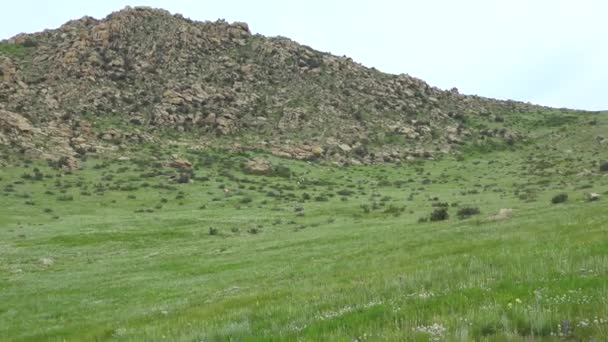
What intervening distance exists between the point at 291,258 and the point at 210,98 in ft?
269

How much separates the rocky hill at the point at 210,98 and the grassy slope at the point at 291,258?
48.3ft

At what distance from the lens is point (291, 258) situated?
1088 inches

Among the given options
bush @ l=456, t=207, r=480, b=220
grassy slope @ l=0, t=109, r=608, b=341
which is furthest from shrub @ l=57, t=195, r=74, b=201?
bush @ l=456, t=207, r=480, b=220

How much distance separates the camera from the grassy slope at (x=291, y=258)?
841 cm

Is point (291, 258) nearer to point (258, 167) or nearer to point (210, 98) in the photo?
point (258, 167)

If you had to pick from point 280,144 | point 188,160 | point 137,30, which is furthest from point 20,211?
point 137,30

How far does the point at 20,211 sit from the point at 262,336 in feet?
173

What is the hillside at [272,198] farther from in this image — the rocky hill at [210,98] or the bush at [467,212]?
the rocky hill at [210,98]

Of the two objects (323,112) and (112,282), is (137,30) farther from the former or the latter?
(112,282)

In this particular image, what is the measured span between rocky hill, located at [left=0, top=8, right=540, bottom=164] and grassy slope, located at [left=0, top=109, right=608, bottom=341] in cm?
1473

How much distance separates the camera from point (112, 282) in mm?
26266

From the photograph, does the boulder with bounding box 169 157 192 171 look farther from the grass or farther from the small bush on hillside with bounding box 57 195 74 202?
the grass

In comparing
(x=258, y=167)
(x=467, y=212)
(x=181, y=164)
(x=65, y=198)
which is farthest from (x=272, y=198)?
(x=467, y=212)

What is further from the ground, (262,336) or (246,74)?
(246,74)
